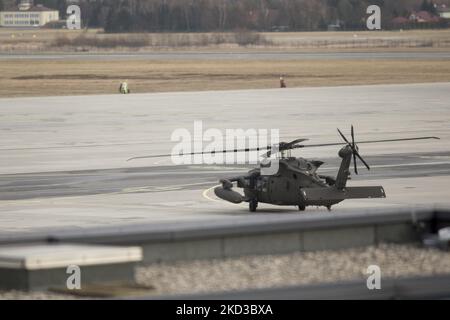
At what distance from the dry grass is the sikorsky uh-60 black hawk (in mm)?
69676

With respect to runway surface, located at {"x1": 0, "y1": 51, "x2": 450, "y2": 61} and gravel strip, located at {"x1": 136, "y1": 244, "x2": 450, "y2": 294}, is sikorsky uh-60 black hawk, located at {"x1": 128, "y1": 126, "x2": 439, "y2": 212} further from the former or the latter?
runway surface, located at {"x1": 0, "y1": 51, "x2": 450, "y2": 61}

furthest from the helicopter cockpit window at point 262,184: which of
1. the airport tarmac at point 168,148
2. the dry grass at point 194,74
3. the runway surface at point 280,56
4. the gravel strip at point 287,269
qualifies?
the runway surface at point 280,56

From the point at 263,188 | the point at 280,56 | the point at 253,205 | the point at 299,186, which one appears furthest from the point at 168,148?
the point at 280,56

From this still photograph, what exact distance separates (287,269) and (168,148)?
4640 centimetres

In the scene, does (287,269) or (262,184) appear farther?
(262,184)

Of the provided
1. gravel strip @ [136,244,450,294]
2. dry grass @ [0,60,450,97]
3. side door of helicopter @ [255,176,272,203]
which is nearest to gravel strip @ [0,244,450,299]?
gravel strip @ [136,244,450,294]

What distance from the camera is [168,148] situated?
6228 centimetres

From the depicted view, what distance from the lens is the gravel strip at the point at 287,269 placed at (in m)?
15.3

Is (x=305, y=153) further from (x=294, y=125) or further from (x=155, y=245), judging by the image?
(x=155, y=245)

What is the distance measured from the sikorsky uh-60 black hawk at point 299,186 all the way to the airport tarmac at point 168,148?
0.81m

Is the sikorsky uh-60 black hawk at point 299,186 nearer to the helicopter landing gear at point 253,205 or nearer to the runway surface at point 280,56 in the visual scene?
the helicopter landing gear at point 253,205

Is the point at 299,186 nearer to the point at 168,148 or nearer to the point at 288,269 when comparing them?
the point at 288,269

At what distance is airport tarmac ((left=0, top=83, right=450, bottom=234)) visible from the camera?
127ft

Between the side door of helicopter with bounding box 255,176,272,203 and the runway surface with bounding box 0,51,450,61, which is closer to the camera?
the side door of helicopter with bounding box 255,176,272,203
